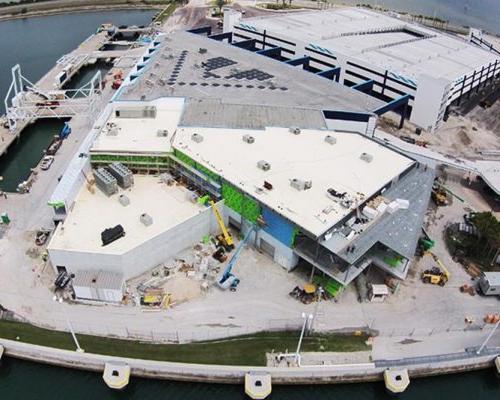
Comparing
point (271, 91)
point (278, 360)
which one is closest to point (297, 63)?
point (271, 91)

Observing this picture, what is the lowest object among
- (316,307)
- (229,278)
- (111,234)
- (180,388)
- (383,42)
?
(180,388)

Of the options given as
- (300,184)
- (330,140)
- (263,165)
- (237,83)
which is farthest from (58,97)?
(300,184)

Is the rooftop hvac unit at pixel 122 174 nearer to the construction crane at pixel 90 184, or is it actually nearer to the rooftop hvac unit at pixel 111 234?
the construction crane at pixel 90 184

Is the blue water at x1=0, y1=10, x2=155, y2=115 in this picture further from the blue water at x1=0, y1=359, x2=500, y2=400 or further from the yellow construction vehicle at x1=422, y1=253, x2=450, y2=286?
the yellow construction vehicle at x1=422, y1=253, x2=450, y2=286

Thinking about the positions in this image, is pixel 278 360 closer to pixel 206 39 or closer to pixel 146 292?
pixel 146 292

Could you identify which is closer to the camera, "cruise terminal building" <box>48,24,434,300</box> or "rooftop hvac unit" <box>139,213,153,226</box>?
"cruise terminal building" <box>48,24,434,300</box>

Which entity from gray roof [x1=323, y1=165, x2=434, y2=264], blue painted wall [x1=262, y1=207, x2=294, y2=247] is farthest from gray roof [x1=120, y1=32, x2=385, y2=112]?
blue painted wall [x1=262, y1=207, x2=294, y2=247]

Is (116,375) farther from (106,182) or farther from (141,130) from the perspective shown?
(141,130)
